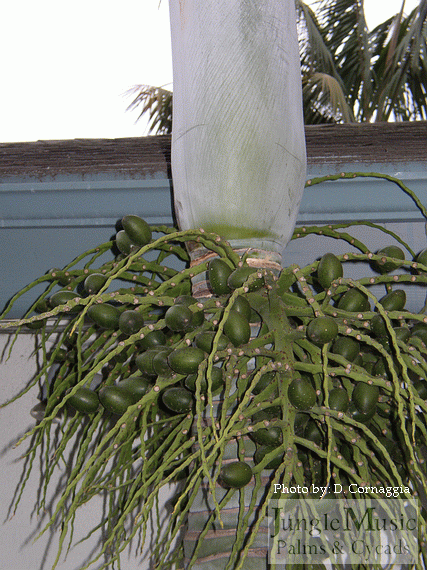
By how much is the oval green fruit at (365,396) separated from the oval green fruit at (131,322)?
11.6 inches

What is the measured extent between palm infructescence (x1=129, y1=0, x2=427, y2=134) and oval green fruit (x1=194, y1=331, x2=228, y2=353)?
4757mm

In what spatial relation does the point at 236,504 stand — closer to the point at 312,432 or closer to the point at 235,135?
the point at 312,432

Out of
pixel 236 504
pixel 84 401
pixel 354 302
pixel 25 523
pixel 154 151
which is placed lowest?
pixel 25 523

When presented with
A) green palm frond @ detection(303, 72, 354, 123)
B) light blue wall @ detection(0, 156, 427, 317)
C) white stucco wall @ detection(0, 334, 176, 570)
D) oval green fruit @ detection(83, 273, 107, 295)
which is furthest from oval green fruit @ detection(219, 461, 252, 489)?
green palm frond @ detection(303, 72, 354, 123)

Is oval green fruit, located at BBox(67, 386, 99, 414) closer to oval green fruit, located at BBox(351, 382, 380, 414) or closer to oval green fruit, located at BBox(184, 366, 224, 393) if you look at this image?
oval green fruit, located at BBox(184, 366, 224, 393)

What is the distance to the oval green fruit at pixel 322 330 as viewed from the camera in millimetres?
649

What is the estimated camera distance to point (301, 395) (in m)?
0.64

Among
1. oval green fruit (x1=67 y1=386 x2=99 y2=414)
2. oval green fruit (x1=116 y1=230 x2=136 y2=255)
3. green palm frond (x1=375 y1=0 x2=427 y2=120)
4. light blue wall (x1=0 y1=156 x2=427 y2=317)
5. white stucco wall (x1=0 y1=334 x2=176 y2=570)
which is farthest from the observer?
green palm frond (x1=375 y1=0 x2=427 y2=120)

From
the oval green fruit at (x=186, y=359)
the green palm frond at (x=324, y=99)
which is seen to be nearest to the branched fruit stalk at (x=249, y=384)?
the oval green fruit at (x=186, y=359)

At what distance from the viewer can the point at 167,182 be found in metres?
1.16

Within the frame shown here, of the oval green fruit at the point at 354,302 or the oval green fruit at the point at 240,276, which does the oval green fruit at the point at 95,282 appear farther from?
the oval green fruit at the point at 354,302

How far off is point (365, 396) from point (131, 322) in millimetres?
312

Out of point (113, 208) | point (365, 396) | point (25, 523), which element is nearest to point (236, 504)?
point (365, 396)

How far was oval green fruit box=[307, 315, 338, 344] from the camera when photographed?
0.65 metres
